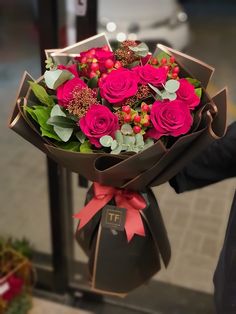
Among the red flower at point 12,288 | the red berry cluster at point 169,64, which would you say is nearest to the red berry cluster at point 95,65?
the red berry cluster at point 169,64

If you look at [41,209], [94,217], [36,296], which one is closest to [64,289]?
[36,296]

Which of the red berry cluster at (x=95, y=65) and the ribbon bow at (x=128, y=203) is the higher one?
the red berry cluster at (x=95, y=65)

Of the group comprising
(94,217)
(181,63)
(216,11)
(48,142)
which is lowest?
(216,11)

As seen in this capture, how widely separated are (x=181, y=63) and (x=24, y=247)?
1.37 m

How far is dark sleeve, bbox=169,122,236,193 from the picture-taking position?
1.46 meters

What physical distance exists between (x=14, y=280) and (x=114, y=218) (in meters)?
0.99

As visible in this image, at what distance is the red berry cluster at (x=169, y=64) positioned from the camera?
4.21 ft

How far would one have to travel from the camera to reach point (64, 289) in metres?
2.36

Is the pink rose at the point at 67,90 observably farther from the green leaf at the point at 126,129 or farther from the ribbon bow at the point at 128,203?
the ribbon bow at the point at 128,203

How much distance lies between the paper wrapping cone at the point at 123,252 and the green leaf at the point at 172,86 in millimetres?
345

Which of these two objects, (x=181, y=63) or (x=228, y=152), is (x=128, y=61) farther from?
(x=228, y=152)

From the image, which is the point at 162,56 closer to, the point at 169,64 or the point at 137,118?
the point at 169,64

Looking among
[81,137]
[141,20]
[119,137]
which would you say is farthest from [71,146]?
[141,20]

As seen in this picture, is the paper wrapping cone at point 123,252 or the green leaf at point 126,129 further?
the paper wrapping cone at point 123,252
